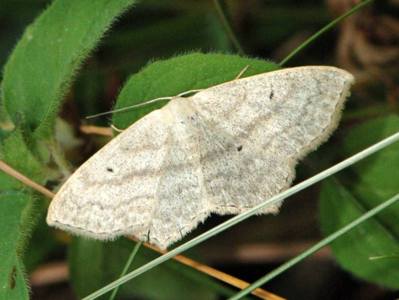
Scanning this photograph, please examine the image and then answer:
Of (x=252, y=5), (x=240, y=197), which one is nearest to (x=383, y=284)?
(x=240, y=197)

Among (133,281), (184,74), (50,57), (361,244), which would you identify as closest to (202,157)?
(184,74)

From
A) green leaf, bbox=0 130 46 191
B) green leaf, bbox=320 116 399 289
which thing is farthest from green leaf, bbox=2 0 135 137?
green leaf, bbox=320 116 399 289

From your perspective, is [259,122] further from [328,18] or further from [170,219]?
[328,18]

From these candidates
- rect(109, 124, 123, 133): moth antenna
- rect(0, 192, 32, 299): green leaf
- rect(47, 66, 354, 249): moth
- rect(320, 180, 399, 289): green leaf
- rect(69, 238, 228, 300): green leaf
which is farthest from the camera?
rect(69, 238, 228, 300): green leaf

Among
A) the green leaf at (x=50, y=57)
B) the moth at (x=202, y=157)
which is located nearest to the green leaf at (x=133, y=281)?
the moth at (x=202, y=157)

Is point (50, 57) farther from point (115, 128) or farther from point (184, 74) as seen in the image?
point (184, 74)

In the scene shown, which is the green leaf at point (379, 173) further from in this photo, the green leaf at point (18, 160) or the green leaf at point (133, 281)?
the green leaf at point (18, 160)

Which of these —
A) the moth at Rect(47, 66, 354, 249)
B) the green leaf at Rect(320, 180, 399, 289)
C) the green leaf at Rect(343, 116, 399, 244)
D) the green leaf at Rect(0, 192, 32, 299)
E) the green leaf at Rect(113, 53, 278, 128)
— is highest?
the green leaf at Rect(113, 53, 278, 128)

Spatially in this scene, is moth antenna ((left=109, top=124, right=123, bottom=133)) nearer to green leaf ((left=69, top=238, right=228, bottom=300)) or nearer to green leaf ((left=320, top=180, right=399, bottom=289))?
green leaf ((left=69, top=238, right=228, bottom=300))
